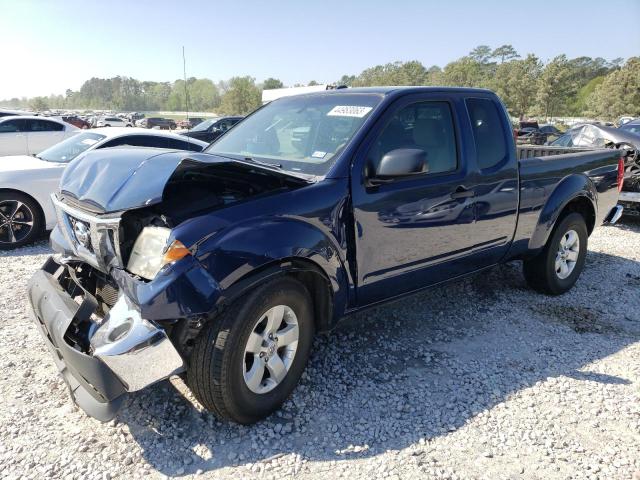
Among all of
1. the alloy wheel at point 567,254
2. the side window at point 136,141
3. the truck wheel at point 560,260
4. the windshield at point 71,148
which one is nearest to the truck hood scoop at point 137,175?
the truck wheel at point 560,260

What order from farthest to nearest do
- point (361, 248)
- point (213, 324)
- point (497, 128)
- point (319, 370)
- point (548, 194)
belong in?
point (548, 194) → point (497, 128) → point (319, 370) → point (361, 248) → point (213, 324)

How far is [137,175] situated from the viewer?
2.50m

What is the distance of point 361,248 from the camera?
10.1 ft

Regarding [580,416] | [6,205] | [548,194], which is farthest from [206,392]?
[6,205]

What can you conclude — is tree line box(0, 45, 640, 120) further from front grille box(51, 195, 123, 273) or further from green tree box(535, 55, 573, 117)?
front grille box(51, 195, 123, 273)

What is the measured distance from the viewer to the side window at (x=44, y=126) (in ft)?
42.8

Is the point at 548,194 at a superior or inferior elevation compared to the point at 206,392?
superior

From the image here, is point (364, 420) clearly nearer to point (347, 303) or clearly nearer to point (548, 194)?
point (347, 303)

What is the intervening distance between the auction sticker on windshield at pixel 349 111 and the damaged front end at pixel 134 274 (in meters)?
0.81

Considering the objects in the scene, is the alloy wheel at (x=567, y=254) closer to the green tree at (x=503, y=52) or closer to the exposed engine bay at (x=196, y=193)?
the exposed engine bay at (x=196, y=193)

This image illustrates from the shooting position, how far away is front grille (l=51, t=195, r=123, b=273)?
2.51 meters

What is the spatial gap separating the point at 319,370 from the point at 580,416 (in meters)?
1.67

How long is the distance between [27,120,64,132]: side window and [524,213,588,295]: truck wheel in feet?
41.9

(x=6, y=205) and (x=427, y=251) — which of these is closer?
(x=427, y=251)
